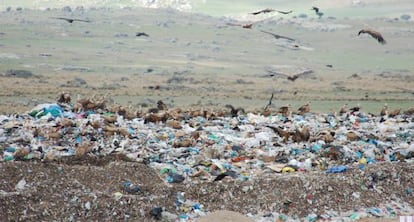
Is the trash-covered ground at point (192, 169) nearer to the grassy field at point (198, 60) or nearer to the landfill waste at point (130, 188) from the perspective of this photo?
the landfill waste at point (130, 188)

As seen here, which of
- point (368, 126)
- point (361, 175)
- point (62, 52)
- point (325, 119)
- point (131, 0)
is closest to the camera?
point (361, 175)

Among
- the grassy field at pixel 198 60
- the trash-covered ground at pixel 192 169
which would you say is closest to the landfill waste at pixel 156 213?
the trash-covered ground at pixel 192 169

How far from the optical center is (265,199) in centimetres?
834

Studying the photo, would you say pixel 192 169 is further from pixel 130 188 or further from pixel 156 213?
pixel 156 213

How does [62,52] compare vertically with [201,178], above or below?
below

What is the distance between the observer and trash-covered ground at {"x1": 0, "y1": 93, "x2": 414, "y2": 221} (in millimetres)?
7918

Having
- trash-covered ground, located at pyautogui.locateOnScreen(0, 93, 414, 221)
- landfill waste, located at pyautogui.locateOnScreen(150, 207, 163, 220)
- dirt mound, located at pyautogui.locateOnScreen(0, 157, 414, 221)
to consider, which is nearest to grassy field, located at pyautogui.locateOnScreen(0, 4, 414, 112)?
trash-covered ground, located at pyautogui.locateOnScreen(0, 93, 414, 221)

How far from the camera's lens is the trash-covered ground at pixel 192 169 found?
792cm

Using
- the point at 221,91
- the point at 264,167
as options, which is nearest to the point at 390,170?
the point at 264,167

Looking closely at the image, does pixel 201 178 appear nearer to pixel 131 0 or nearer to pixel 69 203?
pixel 69 203

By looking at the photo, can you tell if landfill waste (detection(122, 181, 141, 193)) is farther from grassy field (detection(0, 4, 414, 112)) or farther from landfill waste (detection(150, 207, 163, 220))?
grassy field (detection(0, 4, 414, 112))

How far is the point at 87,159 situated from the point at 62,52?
194ft

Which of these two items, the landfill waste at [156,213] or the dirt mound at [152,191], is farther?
the landfill waste at [156,213]

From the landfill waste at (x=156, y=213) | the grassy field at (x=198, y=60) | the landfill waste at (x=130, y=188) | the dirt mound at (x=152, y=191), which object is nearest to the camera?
the dirt mound at (x=152, y=191)
